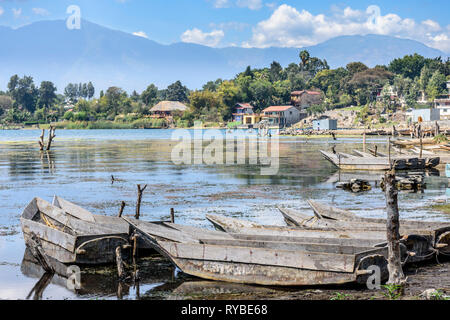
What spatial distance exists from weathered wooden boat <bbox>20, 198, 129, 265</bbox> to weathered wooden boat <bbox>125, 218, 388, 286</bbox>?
1260 millimetres

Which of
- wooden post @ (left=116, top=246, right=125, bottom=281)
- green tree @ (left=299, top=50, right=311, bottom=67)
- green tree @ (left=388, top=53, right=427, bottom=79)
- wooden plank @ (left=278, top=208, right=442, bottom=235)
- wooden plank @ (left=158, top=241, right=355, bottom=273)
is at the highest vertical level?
green tree @ (left=299, top=50, right=311, bottom=67)

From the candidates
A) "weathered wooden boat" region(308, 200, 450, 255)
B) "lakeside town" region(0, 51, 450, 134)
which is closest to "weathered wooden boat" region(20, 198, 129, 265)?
"weathered wooden boat" region(308, 200, 450, 255)

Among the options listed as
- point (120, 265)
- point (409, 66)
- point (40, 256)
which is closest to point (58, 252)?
point (40, 256)

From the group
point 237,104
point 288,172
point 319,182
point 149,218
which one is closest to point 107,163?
point 288,172

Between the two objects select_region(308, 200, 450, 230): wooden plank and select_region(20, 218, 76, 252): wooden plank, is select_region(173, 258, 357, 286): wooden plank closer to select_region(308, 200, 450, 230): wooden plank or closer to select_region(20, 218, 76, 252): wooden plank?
select_region(20, 218, 76, 252): wooden plank

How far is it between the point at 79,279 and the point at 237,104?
423 feet

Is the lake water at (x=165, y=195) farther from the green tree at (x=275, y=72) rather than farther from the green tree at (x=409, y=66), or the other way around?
the green tree at (x=275, y=72)

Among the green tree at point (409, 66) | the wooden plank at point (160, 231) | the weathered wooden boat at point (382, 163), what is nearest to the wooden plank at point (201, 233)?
the wooden plank at point (160, 231)

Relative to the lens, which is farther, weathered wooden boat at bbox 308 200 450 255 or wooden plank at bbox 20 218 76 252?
wooden plank at bbox 20 218 76 252

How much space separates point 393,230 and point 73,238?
7.83 m

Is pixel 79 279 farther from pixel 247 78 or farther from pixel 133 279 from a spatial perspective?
pixel 247 78

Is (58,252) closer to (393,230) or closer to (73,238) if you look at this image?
(73,238)

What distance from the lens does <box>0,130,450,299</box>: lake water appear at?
13773mm

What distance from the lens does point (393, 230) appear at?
1149 centimetres
